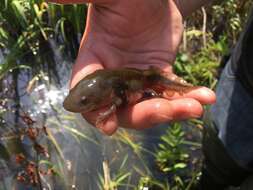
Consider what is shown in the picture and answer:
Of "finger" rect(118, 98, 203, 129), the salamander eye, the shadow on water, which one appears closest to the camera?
"finger" rect(118, 98, 203, 129)

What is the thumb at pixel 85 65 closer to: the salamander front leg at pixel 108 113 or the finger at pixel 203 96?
the salamander front leg at pixel 108 113

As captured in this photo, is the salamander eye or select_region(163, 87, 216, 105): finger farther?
the salamander eye

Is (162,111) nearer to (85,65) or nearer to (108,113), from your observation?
(108,113)

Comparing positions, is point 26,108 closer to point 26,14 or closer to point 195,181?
point 26,14

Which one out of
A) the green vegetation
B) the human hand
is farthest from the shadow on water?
the human hand

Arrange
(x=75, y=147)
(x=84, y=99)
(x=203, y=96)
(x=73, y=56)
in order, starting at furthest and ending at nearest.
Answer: (x=73, y=56), (x=75, y=147), (x=84, y=99), (x=203, y=96)

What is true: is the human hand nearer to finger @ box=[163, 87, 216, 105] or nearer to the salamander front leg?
the salamander front leg

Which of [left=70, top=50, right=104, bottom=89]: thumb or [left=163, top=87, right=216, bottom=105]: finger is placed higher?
[left=70, top=50, right=104, bottom=89]: thumb

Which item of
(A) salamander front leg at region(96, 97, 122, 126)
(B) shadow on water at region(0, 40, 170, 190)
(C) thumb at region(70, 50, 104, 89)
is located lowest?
(B) shadow on water at region(0, 40, 170, 190)

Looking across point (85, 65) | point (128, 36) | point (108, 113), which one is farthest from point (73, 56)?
point (108, 113)
